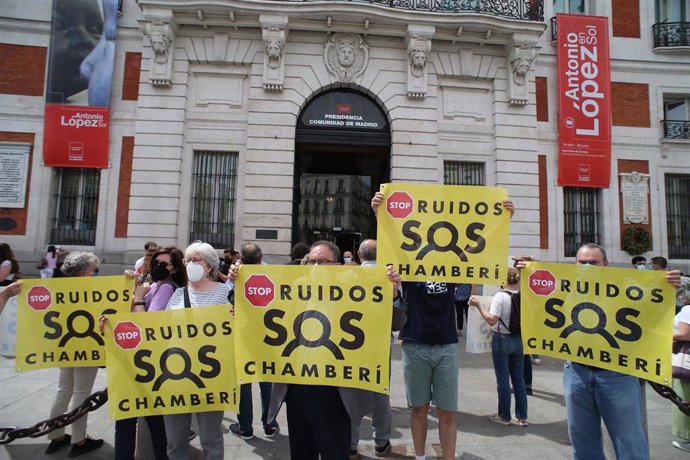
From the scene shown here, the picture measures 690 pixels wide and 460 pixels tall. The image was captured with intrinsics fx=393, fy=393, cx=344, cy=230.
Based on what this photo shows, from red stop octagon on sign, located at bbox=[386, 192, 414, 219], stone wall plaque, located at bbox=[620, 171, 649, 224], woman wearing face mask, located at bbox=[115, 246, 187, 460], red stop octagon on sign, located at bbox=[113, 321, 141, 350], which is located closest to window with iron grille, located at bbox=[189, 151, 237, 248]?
woman wearing face mask, located at bbox=[115, 246, 187, 460]

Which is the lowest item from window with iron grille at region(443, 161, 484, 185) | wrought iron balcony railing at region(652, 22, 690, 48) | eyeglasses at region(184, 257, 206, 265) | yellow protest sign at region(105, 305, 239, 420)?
yellow protest sign at region(105, 305, 239, 420)

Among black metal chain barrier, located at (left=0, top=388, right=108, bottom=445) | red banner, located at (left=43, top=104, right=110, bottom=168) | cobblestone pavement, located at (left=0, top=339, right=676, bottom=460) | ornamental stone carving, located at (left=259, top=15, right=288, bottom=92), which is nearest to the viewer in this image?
black metal chain barrier, located at (left=0, top=388, right=108, bottom=445)

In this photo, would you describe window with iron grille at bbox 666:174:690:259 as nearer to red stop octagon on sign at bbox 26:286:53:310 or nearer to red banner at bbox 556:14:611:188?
red banner at bbox 556:14:611:188

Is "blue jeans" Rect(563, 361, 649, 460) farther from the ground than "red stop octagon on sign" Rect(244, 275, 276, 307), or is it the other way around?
"red stop octagon on sign" Rect(244, 275, 276, 307)

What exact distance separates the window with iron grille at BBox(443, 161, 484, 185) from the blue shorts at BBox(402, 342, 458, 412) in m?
11.0

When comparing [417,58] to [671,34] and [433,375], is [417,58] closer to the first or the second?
[671,34]

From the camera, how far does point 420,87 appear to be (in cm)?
1341

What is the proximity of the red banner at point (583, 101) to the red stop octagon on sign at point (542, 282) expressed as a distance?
12197 mm

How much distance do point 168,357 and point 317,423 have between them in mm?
1374

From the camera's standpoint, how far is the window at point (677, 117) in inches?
586

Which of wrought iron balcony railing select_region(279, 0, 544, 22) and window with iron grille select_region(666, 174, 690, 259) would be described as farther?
window with iron grille select_region(666, 174, 690, 259)

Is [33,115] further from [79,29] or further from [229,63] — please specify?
[229,63]

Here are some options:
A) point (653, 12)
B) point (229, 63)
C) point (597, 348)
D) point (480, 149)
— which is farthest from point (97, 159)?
point (653, 12)

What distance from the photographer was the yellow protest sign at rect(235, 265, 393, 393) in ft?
9.87
